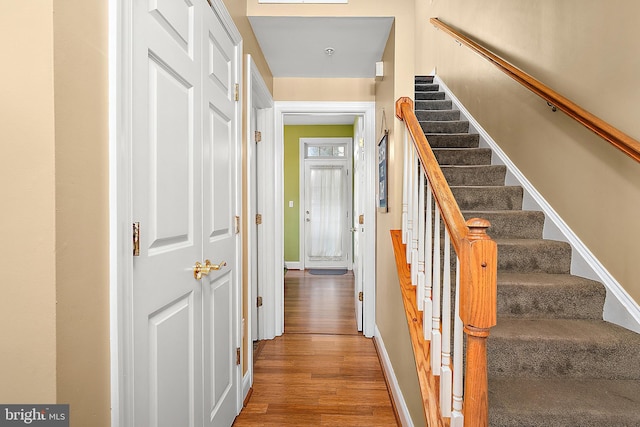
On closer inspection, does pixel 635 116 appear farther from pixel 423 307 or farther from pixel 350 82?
pixel 350 82

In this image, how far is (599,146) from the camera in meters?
1.65

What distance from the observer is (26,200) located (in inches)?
25.5

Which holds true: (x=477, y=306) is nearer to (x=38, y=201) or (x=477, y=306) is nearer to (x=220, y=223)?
(x=38, y=201)

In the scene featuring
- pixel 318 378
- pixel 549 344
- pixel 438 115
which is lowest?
pixel 318 378

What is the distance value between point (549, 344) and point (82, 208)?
1691 mm

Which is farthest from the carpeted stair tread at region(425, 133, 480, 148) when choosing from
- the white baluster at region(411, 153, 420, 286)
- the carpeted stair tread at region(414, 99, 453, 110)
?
the white baluster at region(411, 153, 420, 286)

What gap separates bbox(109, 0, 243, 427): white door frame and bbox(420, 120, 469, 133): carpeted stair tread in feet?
8.94

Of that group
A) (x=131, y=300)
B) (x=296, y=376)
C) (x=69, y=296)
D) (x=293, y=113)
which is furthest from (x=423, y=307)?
(x=293, y=113)

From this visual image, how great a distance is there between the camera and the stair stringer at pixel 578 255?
58.2 inches

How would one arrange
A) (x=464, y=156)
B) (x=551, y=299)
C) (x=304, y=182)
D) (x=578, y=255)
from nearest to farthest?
(x=551, y=299), (x=578, y=255), (x=464, y=156), (x=304, y=182)

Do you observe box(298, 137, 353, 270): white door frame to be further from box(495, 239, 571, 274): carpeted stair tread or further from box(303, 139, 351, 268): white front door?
box(495, 239, 571, 274): carpeted stair tread

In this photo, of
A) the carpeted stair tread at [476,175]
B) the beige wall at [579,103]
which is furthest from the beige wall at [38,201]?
the carpeted stair tread at [476,175]

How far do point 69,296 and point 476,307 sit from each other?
0.91 m

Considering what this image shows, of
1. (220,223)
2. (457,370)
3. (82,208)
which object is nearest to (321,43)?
(220,223)
